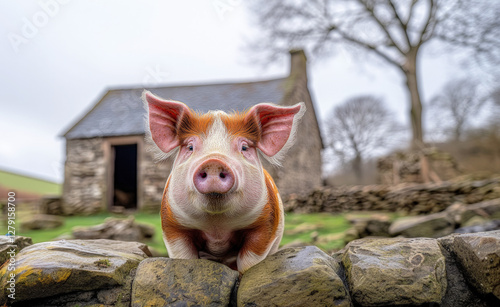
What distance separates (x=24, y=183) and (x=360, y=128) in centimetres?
1834

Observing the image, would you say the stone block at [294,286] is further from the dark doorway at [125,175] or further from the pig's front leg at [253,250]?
the dark doorway at [125,175]

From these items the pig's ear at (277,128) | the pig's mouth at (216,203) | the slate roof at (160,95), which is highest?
the slate roof at (160,95)

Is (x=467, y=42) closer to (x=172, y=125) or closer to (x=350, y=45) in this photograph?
(x=350, y=45)

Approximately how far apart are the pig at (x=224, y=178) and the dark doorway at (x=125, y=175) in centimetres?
1253

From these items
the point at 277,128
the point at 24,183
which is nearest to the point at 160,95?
the point at 24,183

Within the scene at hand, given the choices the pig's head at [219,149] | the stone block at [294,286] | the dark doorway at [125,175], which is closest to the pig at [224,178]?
the pig's head at [219,149]

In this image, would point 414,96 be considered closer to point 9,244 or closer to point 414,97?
point 414,97

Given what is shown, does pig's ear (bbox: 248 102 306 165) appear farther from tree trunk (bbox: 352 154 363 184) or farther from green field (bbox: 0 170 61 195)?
tree trunk (bbox: 352 154 363 184)

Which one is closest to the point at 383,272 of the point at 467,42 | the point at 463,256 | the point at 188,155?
the point at 463,256

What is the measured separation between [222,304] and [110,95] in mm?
13656

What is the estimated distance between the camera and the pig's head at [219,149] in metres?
1.42

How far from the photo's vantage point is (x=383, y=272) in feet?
5.59

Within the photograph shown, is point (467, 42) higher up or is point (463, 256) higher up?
point (467, 42)

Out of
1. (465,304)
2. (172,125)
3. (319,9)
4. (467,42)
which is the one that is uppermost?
(319,9)
